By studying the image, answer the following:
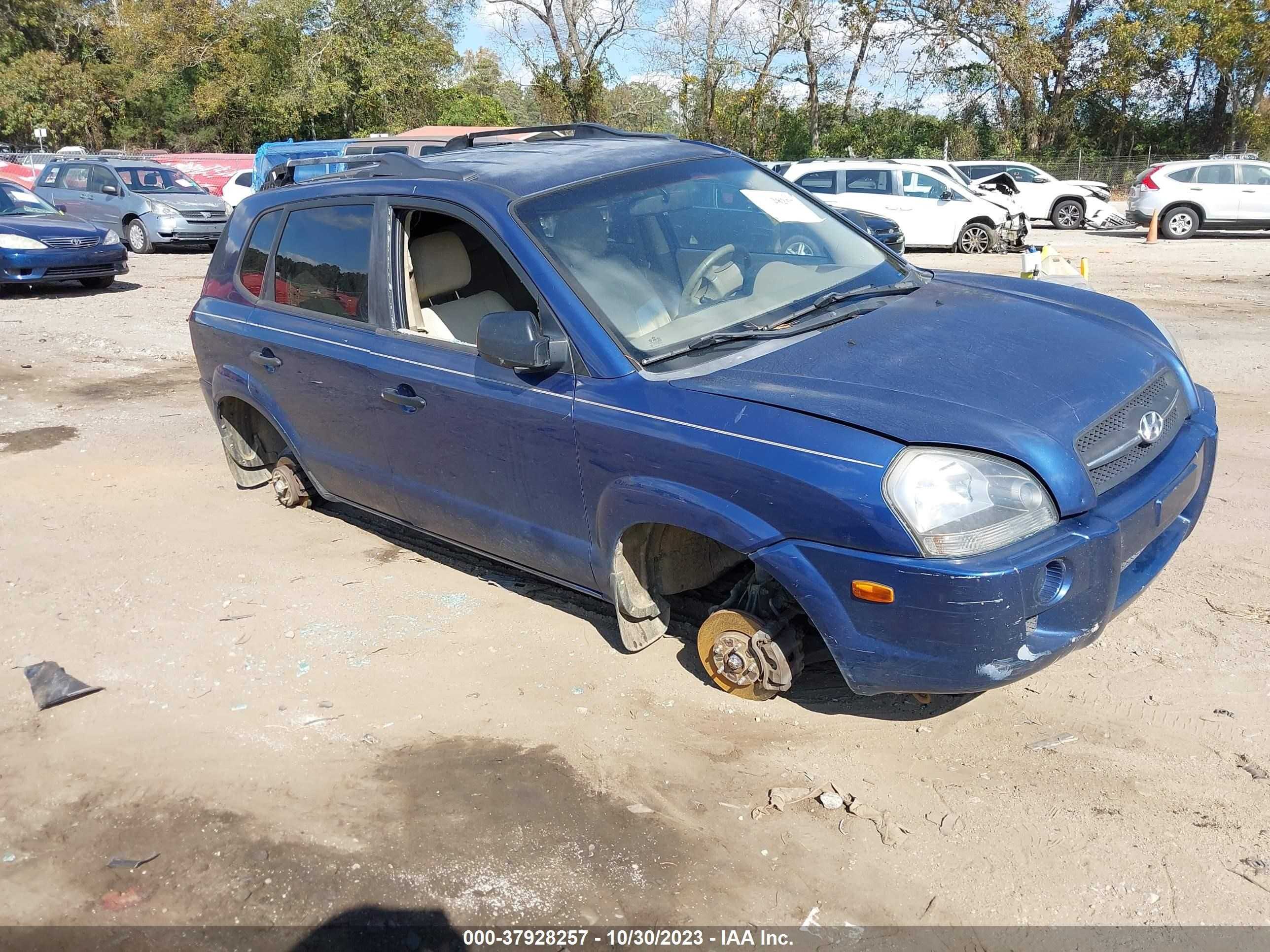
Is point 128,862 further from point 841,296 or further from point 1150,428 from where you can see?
point 1150,428

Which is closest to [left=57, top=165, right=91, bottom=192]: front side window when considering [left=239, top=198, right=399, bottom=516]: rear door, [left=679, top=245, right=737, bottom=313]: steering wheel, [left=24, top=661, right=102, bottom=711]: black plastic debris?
[left=239, top=198, right=399, bottom=516]: rear door

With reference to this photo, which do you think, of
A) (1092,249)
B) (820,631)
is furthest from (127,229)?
(820,631)

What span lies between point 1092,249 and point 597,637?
1707 cm

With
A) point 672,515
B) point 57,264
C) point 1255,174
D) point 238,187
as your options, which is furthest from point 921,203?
point 672,515

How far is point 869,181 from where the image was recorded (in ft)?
63.9

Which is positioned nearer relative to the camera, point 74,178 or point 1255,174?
point 1255,174

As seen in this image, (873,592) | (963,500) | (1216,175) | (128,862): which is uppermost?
(1216,175)

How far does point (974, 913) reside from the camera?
285 centimetres

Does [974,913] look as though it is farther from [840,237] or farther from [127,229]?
[127,229]

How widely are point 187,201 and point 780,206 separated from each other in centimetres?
1836

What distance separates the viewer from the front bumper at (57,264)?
567 inches

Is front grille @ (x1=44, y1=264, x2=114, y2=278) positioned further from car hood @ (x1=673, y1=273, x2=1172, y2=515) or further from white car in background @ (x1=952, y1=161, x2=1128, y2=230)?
white car in background @ (x1=952, y1=161, x2=1128, y2=230)

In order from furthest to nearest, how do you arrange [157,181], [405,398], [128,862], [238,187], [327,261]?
[238,187] → [157,181] → [327,261] → [405,398] → [128,862]

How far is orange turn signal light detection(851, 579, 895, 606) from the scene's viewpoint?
311cm
